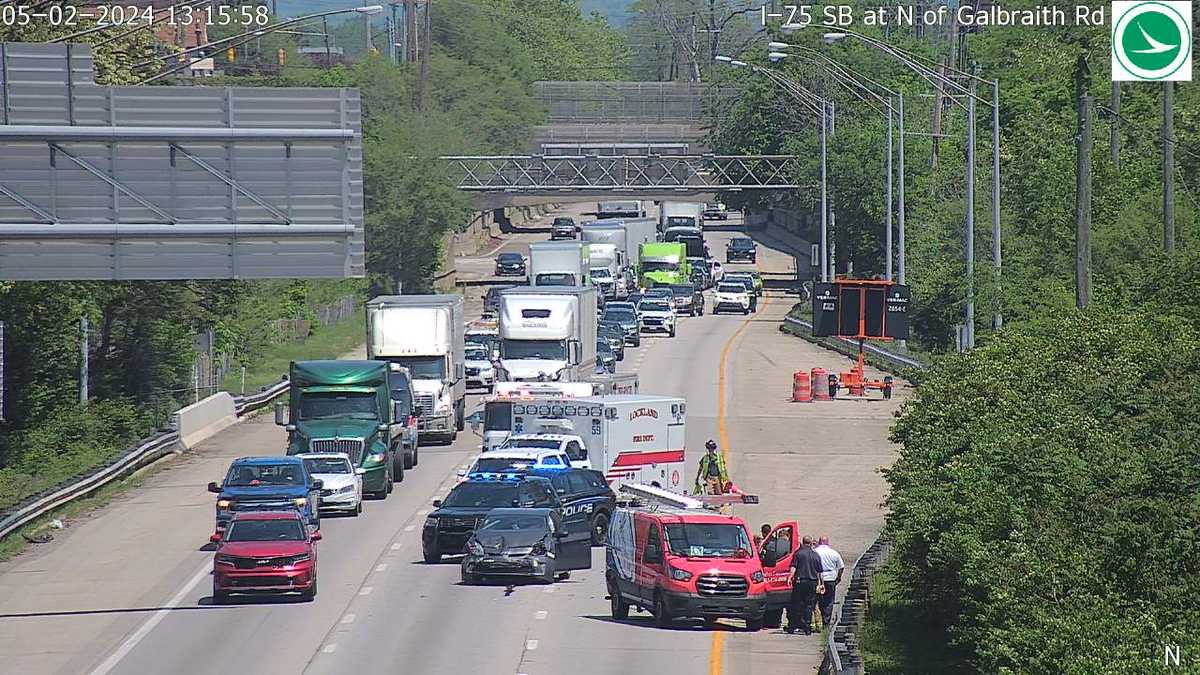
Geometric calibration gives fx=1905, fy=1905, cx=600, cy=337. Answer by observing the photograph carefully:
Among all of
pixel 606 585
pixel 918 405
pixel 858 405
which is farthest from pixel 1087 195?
pixel 858 405

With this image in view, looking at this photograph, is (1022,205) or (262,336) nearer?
(1022,205)

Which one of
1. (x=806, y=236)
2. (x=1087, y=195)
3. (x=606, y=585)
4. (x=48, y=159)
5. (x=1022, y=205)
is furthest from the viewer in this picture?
(x=806, y=236)

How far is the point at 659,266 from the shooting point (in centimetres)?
10281

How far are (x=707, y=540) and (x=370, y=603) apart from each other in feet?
18.0

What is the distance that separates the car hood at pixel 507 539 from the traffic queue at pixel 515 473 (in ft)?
0.08

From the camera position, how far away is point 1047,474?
21.4 meters

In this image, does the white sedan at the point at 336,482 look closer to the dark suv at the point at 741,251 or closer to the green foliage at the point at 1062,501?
the green foliage at the point at 1062,501

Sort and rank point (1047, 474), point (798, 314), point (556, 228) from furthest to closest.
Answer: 1. point (556, 228)
2. point (798, 314)
3. point (1047, 474)

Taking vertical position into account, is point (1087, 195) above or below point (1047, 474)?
above

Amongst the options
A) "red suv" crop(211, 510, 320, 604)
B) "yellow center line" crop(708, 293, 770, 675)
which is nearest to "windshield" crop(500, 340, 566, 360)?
"yellow center line" crop(708, 293, 770, 675)

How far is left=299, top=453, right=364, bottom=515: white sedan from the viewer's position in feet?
125

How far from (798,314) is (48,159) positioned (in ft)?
213

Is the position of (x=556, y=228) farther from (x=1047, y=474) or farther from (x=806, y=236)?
(x=1047, y=474)

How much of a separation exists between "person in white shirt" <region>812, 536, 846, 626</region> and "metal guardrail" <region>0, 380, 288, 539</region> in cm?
1634
